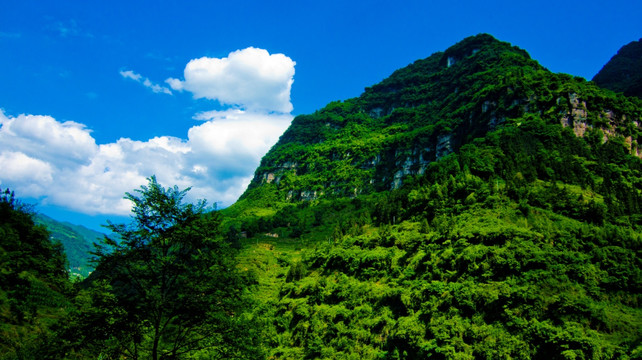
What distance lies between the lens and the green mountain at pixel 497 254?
29.7 meters

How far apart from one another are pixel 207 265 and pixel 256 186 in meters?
168

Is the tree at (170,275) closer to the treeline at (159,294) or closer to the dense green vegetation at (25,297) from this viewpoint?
the treeline at (159,294)

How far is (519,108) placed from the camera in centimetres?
8256

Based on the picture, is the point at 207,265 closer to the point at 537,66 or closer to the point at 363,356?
the point at 363,356

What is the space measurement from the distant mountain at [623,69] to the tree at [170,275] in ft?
562

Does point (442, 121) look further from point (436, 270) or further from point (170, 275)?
point (170, 275)

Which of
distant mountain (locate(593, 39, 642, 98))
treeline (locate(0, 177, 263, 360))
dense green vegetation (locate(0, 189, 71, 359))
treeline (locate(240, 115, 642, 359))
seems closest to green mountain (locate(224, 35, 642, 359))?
treeline (locate(240, 115, 642, 359))

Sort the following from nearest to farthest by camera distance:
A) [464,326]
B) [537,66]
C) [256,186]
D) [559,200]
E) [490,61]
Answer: [464,326], [559,200], [537,66], [490,61], [256,186]

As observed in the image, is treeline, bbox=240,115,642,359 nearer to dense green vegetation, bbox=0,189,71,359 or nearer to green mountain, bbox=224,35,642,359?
green mountain, bbox=224,35,642,359

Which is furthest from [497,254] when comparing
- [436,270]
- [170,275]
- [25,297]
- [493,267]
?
[25,297]

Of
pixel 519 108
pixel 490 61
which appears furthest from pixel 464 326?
pixel 490 61

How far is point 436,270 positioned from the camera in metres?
40.2

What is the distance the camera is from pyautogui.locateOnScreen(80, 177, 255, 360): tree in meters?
15.1

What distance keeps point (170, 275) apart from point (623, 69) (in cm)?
20515
